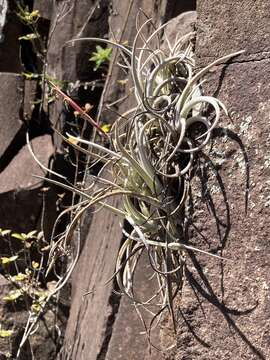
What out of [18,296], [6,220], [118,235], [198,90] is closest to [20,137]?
[6,220]

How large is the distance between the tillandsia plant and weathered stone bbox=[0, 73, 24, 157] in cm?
162

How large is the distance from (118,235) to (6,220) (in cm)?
109

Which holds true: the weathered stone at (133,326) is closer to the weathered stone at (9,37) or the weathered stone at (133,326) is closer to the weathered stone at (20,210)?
the weathered stone at (20,210)

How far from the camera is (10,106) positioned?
3461 millimetres

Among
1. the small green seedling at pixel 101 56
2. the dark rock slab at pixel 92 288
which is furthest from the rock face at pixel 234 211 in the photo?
the small green seedling at pixel 101 56

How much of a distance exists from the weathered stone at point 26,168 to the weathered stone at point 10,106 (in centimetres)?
9

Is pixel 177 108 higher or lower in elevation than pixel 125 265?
higher

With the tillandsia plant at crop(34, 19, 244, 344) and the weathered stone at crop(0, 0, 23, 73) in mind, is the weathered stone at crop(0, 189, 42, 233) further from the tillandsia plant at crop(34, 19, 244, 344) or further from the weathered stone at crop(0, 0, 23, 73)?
the tillandsia plant at crop(34, 19, 244, 344)

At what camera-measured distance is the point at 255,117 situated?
4.85 feet

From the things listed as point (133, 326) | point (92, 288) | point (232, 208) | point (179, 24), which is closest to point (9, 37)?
point (179, 24)

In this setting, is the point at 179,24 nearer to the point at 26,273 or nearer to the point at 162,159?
the point at 162,159

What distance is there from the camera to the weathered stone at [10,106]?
3.42 metres

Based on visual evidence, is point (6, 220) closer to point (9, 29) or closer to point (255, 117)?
point (9, 29)

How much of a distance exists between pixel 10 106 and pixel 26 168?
0.37 m
